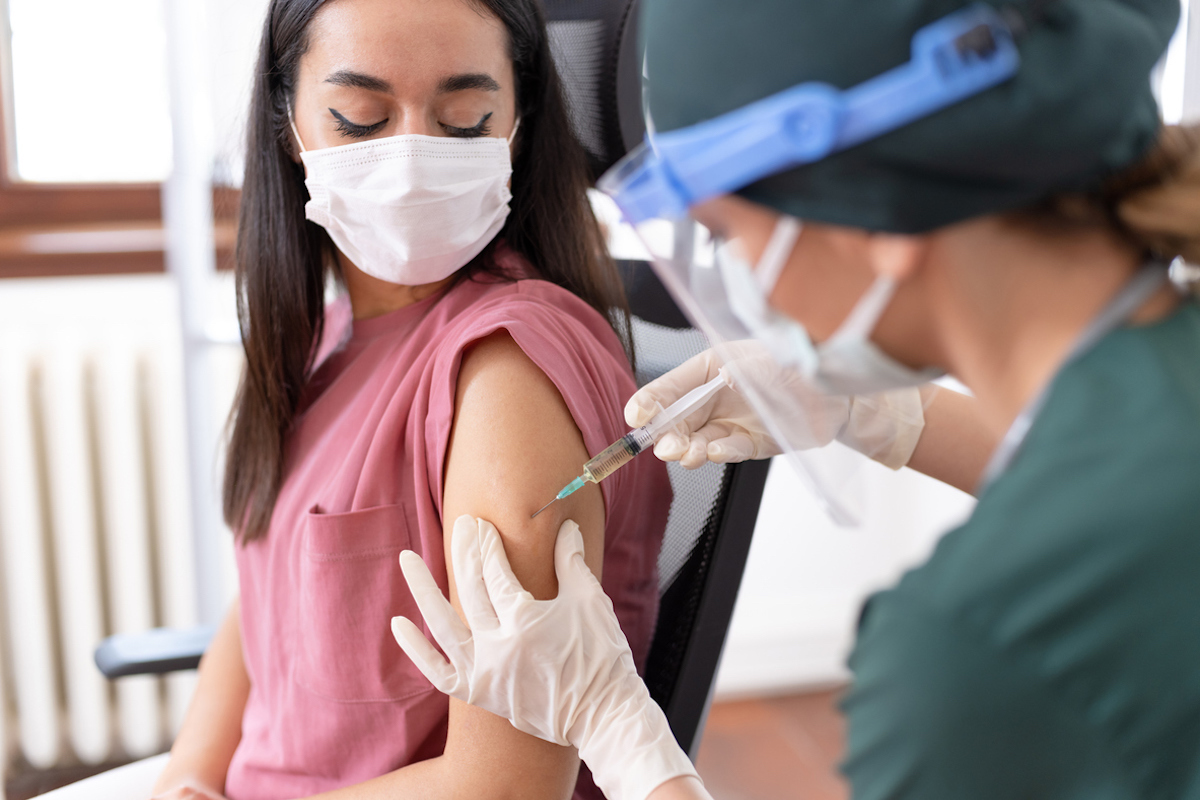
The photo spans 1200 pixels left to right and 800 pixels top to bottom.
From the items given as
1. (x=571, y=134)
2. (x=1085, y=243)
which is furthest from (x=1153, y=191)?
(x=571, y=134)

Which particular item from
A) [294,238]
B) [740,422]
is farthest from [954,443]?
[294,238]

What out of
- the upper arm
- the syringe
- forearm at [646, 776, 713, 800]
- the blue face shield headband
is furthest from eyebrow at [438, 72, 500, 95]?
forearm at [646, 776, 713, 800]

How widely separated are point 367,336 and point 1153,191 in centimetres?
90

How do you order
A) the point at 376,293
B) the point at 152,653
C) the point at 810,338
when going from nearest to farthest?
the point at 810,338 → the point at 376,293 → the point at 152,653

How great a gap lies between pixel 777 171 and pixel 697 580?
646mm

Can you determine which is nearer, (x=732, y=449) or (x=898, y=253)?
(x=898, y=253)

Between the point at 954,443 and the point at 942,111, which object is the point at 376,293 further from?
the point at 942,111

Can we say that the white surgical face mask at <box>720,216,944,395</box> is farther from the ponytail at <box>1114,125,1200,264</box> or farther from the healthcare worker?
the ponytail at <box>1114,125,1200,264</box>

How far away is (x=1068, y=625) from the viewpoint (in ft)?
1.68

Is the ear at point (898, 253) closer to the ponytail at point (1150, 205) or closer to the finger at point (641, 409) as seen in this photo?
the ponytail at point (1150, 205)

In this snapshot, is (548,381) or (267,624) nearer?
(548,381)

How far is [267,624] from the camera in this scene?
3.81 ft

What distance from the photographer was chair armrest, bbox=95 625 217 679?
1360 mm

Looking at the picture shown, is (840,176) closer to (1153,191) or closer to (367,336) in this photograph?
(1153,191)
